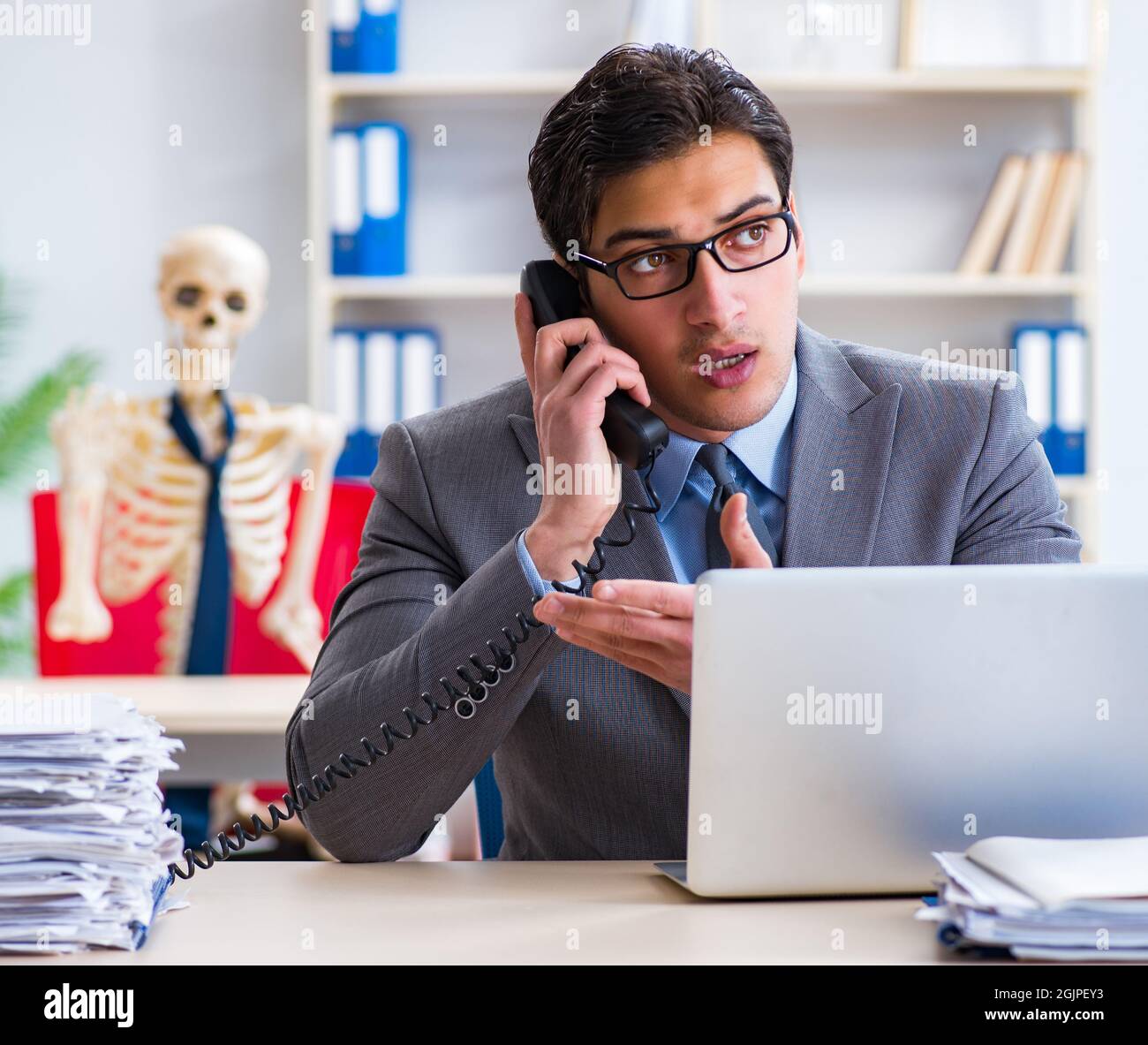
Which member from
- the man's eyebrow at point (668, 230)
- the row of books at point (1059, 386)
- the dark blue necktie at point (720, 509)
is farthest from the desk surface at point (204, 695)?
the row of books at point (1059, 386)

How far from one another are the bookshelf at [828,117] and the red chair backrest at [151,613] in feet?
2.64

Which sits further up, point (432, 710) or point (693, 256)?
point (693, 256)

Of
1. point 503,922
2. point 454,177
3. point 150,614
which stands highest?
point 454,177

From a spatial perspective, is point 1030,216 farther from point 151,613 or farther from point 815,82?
point 151,613

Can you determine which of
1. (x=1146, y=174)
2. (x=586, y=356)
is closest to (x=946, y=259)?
(x=1146, y=174)

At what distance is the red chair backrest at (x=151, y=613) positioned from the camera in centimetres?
269

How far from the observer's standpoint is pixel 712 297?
55.6 inches

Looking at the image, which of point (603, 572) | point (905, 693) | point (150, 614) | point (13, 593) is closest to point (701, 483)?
point (603, 572)

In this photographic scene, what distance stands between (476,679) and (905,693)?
43cm

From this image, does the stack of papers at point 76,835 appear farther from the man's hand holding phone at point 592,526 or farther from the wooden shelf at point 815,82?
the wooden shelf at point 815,82

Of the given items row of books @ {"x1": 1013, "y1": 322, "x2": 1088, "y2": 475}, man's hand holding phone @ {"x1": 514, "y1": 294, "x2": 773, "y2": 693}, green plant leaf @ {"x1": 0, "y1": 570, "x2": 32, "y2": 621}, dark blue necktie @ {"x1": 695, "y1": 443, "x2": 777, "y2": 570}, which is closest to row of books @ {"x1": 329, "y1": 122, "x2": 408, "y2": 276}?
green plant leaf @ {"x1": 0, "y1": 570, "x2": 32, "y2": 621}

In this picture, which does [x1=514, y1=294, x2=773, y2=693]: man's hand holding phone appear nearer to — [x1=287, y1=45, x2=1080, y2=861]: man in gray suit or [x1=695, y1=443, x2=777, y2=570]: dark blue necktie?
[x1=287, y1=45, x2=1080, y2=861]: man in gray suit

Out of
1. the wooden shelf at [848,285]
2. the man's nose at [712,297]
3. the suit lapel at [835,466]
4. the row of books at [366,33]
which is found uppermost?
the row of books at [366,33]

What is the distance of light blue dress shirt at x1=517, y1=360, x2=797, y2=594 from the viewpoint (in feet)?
4.89
